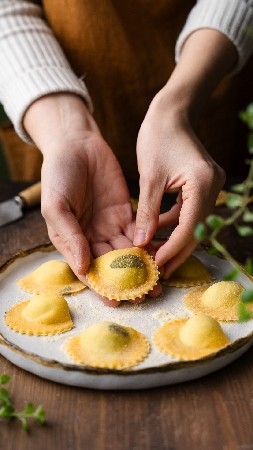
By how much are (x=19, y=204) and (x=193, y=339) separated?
2.56 feet

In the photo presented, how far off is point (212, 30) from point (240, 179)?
0.43 metres

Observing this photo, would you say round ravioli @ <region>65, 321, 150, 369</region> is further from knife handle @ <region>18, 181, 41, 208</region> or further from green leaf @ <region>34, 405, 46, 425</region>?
knife handle @ <region>18, 181, 41, 208</region>

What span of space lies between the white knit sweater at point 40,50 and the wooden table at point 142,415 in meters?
0.79

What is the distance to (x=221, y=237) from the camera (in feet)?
5.51

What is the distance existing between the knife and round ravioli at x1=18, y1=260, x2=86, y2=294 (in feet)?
1.21

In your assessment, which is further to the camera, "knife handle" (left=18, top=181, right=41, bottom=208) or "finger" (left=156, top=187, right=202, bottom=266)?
"knife handle" (left=18, top=181, right=41, bottom=208)

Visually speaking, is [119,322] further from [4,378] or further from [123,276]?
[4,378]

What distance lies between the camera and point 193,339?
3.94ft

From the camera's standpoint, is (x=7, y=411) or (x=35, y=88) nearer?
(x=7, y=411)

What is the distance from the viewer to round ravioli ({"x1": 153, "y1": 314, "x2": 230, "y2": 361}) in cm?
118

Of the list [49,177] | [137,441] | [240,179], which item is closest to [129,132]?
[240,179]

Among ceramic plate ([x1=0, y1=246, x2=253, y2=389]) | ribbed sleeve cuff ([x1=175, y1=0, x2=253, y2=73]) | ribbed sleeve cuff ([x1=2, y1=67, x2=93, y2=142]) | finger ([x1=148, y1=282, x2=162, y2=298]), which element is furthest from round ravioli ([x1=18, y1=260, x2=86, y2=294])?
ribbed sleeve cuff ([x1=175, y1=0, x2=253, y2=73])

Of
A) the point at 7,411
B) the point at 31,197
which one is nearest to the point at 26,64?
the point at 31,197

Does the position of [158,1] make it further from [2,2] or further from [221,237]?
[221,237]
